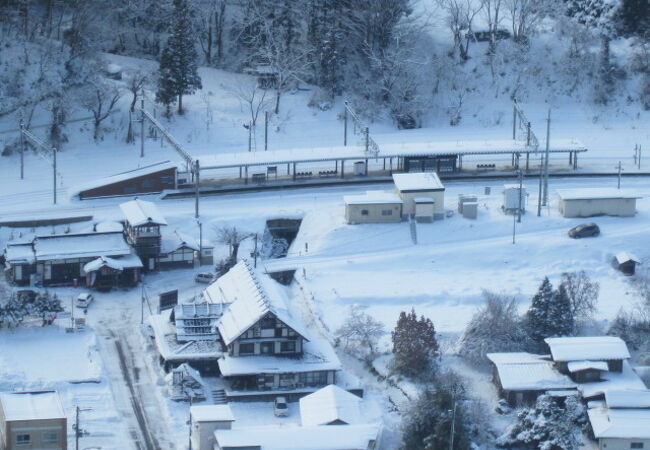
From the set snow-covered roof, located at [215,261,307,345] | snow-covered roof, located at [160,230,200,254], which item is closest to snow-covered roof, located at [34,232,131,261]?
snow-covered roof, located at [160,230,200,254]

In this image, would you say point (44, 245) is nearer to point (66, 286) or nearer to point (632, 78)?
point (66, 286)

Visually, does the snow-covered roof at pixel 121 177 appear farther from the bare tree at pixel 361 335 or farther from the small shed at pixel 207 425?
the small shed at pixel 207 425

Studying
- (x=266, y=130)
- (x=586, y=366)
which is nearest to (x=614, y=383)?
(x=586, y=366)

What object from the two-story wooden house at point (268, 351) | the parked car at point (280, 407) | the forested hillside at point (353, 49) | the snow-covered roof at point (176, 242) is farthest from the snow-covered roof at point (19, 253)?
the forested hillside at point (353, 49)

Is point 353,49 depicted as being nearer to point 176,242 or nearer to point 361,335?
point 176,242

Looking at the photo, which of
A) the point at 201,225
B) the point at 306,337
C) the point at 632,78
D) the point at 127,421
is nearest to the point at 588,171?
the point at 632,78

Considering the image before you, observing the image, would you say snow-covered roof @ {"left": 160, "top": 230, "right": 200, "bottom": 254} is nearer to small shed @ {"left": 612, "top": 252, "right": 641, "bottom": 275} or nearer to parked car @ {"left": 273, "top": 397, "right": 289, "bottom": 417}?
parked car @ {"left": 273, "top": 397, "right": 289, "bottom": 417}
